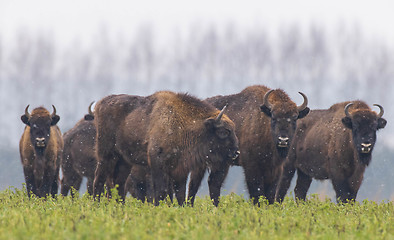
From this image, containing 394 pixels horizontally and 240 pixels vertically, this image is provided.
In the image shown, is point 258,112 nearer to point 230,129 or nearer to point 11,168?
point 230,129

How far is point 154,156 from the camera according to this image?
11.5m

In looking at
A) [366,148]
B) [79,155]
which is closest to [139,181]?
[79,155]

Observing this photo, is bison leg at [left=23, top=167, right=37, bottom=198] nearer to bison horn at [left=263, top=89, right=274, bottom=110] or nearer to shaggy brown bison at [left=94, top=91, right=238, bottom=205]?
shaggy brown bison at [left=94, top=91, right=238, bottom=205]

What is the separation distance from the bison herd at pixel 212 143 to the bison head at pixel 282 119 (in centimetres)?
2

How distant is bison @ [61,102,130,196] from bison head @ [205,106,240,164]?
599 centimetres

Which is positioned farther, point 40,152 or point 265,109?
point 40,152

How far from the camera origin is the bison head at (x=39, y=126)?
1457 cm

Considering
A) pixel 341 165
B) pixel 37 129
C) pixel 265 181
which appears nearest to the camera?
pixel 265 181

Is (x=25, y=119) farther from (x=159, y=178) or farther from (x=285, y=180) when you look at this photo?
(x=285, y=180)

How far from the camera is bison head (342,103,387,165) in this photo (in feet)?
42.2

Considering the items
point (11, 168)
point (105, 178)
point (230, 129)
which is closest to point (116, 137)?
point (105, 178)

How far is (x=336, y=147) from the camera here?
1384cm

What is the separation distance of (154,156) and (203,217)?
11.3ft

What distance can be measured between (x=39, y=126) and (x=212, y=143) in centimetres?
514
